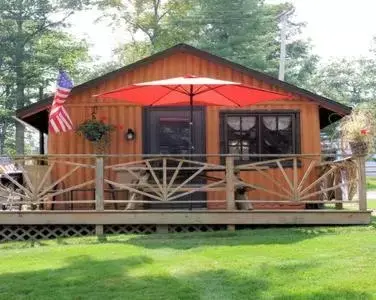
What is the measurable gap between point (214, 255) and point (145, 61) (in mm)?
5152

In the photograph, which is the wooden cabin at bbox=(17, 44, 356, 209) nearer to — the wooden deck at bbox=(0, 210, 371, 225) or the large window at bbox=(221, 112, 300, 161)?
the large window at bbox=(221, 112, 300, 161)

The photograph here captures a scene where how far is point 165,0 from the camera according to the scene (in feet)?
117

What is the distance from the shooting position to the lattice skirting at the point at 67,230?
8602 millimetres

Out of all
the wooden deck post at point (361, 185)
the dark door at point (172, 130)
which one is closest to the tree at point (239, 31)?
the dark door at point (172, 130)

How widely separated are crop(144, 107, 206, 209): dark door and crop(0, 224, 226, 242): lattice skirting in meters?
1.96

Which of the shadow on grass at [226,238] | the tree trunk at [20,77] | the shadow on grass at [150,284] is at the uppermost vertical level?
the tree trunk at [20,77]

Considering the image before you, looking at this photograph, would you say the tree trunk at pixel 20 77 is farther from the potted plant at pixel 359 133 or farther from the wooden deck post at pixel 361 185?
the wooden deck post at pixel 361 185

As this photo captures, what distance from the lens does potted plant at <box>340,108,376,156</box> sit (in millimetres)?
9055

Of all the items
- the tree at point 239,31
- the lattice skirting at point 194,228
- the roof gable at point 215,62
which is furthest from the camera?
the tree at point 239,31

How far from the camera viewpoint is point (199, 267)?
5.59m

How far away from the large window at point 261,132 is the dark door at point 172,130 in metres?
0.46

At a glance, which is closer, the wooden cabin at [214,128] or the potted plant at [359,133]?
the potted plant at [359,133]

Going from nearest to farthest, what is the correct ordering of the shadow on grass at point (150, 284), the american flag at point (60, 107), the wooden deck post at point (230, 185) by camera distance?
the shadow on grass at point (150, 284) → the wooden deck post at point (230, 185) → the american flag at point (60, 107)

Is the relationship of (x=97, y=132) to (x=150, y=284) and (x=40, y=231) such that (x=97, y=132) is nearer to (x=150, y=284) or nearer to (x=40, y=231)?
(x=40, y=231)
